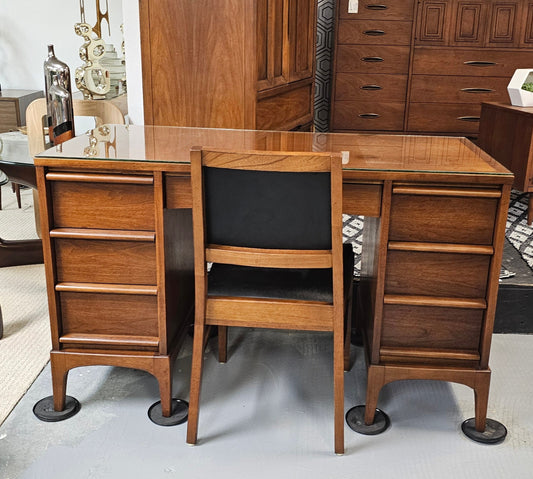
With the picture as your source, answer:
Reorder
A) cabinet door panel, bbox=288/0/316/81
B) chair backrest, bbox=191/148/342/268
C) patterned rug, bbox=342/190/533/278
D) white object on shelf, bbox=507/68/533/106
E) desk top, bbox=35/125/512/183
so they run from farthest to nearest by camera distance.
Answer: white object on shelf, bbox=507/68/533/106 < cabinet door panel, bbox=288/0/316/81 < patterned rug, bbox=342/190/533/278 < desk top, bbox=35/125/512/183 < chair backrest, bbox=191/148/342/268

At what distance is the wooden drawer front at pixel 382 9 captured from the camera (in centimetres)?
494

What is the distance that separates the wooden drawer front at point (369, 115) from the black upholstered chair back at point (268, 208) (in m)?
3.86

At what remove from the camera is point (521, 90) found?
13.3 ft

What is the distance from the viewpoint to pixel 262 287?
70.8 inches

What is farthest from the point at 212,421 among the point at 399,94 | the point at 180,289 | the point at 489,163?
the point at 399,94

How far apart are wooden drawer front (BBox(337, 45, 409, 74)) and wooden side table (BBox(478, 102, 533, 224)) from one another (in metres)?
0.98

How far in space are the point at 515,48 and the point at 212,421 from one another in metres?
4.39

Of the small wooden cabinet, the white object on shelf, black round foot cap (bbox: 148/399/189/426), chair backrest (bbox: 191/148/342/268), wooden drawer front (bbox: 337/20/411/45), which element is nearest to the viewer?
chair backrest (bbox: 191/148/342/268)

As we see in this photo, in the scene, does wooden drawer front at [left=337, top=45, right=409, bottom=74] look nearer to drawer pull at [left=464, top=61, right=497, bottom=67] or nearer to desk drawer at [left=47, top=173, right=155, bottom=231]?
drawer pull at [left=464, top=61, right=497, bottom=67]

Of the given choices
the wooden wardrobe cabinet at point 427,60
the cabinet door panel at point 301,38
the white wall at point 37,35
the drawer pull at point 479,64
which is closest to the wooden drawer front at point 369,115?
the wooden wardrobe cabinet at point 427,60

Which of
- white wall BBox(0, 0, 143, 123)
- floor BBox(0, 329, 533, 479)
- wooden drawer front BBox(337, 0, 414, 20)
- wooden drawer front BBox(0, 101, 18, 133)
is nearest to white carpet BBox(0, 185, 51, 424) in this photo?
floor BBox(0, 329, 533, 479)

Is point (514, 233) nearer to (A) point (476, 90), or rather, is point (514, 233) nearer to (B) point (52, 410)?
(A) point (476, 90)

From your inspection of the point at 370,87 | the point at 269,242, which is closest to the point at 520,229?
the point at 370,87

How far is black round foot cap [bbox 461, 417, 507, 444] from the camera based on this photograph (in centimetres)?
188
